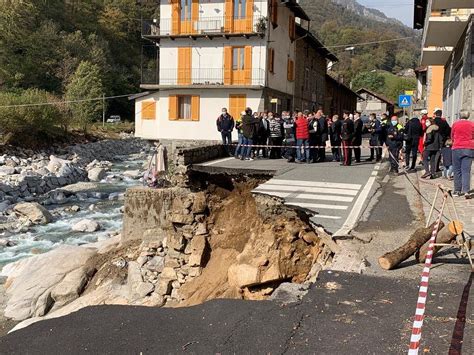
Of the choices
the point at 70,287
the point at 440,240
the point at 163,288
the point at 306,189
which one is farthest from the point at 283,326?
the point at 306,189

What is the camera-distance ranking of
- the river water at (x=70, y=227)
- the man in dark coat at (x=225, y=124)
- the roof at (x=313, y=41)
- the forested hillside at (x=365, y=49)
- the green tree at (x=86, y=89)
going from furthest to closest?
the forested hillside at (x=365, y=49), the green tree at (x=86, y=89), the roof at (x=313, y=41), the man in dark coat at (x=225, y=124), the river water at (x=70, y=227)

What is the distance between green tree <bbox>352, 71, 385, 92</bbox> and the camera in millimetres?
87125

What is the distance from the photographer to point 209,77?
104ft

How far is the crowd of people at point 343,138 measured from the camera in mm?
14156

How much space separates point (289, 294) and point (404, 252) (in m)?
1.85

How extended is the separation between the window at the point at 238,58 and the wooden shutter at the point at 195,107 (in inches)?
122

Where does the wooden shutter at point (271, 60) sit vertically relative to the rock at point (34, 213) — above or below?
above

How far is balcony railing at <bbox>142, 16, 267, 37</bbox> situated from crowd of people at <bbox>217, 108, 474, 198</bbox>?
13.0 metres

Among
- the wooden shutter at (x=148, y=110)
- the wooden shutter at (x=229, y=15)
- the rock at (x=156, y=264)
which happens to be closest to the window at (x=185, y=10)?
the wooden shutter at (x=229, y=15)

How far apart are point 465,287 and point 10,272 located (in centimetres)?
1066

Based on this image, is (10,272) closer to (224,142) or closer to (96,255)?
(96,255)

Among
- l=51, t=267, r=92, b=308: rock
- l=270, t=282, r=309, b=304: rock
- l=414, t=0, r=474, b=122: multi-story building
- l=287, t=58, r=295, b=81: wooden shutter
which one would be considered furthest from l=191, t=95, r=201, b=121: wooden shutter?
l=270, t=282, r=309, b=304: rock

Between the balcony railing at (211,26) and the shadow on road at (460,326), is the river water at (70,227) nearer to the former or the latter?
the shadow on road at (460,326)

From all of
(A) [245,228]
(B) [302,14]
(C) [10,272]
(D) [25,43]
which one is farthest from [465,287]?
(D) [25,43]
